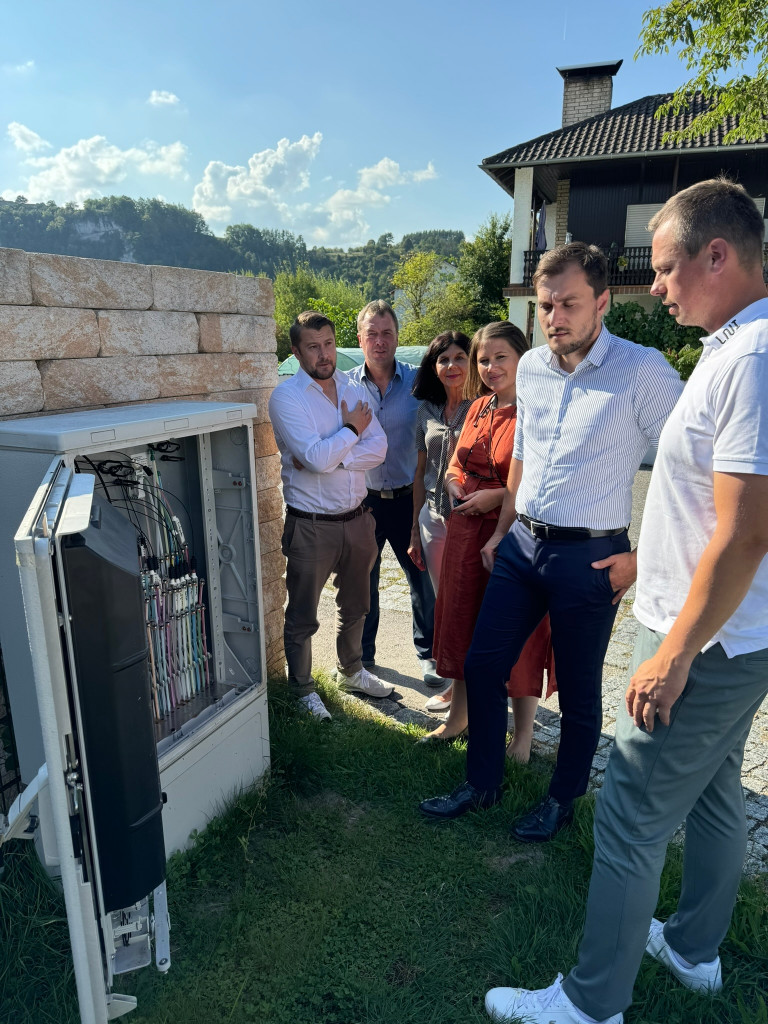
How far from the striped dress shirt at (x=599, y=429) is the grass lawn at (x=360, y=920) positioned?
4.45 ft

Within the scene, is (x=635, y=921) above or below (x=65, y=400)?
below

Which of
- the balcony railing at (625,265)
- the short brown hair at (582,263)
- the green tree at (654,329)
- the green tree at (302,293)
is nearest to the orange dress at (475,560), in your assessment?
the short brown hair at (582,263)

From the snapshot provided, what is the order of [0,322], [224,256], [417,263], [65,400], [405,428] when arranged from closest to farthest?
[0,322], [65,400], [405,428], [417,263], [224,256]

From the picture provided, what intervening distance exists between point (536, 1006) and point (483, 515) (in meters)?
1.98

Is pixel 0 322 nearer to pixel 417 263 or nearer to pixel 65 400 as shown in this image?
pixel 65 400

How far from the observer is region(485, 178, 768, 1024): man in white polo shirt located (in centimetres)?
157

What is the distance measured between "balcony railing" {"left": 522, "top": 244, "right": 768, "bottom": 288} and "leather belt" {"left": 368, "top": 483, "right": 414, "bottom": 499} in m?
18.6

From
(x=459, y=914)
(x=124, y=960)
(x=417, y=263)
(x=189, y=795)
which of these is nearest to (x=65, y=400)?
(x=189, y=795)

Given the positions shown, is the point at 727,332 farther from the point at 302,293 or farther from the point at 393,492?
the point at 302,293

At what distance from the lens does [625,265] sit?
2139 cm

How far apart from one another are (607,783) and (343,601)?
8.00 feet

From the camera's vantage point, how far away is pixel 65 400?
8.91 ft

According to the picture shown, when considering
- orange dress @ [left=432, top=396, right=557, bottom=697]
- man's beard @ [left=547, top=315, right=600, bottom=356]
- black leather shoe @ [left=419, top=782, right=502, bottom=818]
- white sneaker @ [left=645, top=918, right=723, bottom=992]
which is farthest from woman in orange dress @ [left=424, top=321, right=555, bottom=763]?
white sneaker @ [left=645, top=918, right=723, bottom=992]

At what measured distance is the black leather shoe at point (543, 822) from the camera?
2.91 metres
